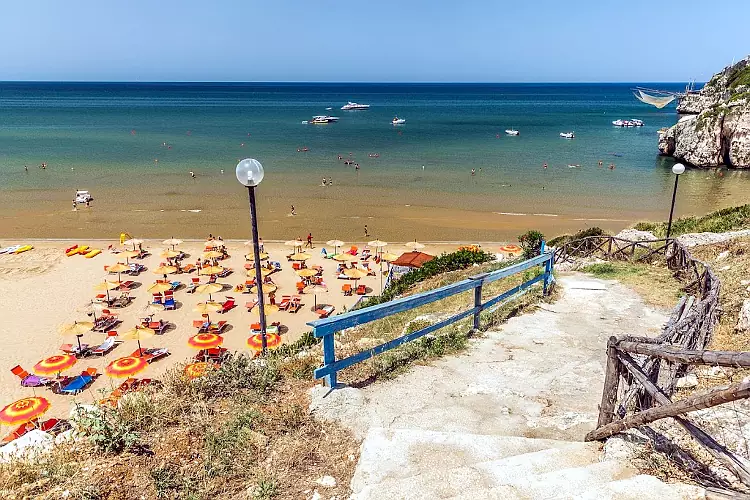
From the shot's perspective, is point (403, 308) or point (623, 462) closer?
point (623, 462)

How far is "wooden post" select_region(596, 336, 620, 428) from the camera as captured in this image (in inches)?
162

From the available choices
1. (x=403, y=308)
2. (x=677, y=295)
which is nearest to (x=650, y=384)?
(x=403, y=308)

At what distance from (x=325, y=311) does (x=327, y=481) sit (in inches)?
587

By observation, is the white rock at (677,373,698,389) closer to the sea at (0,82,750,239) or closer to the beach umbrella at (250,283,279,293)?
the beach umbrella at (250,283,279,293)

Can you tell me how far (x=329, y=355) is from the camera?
16.5 feet

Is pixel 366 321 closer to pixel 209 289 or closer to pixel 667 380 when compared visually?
pixel 667 380

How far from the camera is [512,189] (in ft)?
140

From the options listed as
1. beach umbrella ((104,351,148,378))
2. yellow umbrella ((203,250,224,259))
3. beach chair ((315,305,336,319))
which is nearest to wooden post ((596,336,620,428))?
beach umbrella ((104,351,148,378))

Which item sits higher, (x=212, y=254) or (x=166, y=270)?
(x=166, y=270)

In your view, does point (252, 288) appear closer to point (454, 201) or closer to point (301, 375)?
point (301, 375)

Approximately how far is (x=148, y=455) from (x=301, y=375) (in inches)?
72.2

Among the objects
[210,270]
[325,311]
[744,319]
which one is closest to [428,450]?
[744,319]

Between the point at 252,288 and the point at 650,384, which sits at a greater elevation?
the point at 650,384

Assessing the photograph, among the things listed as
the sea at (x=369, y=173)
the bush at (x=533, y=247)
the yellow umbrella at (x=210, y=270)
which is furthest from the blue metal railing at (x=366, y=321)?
the sea at (x=369, y=173)
